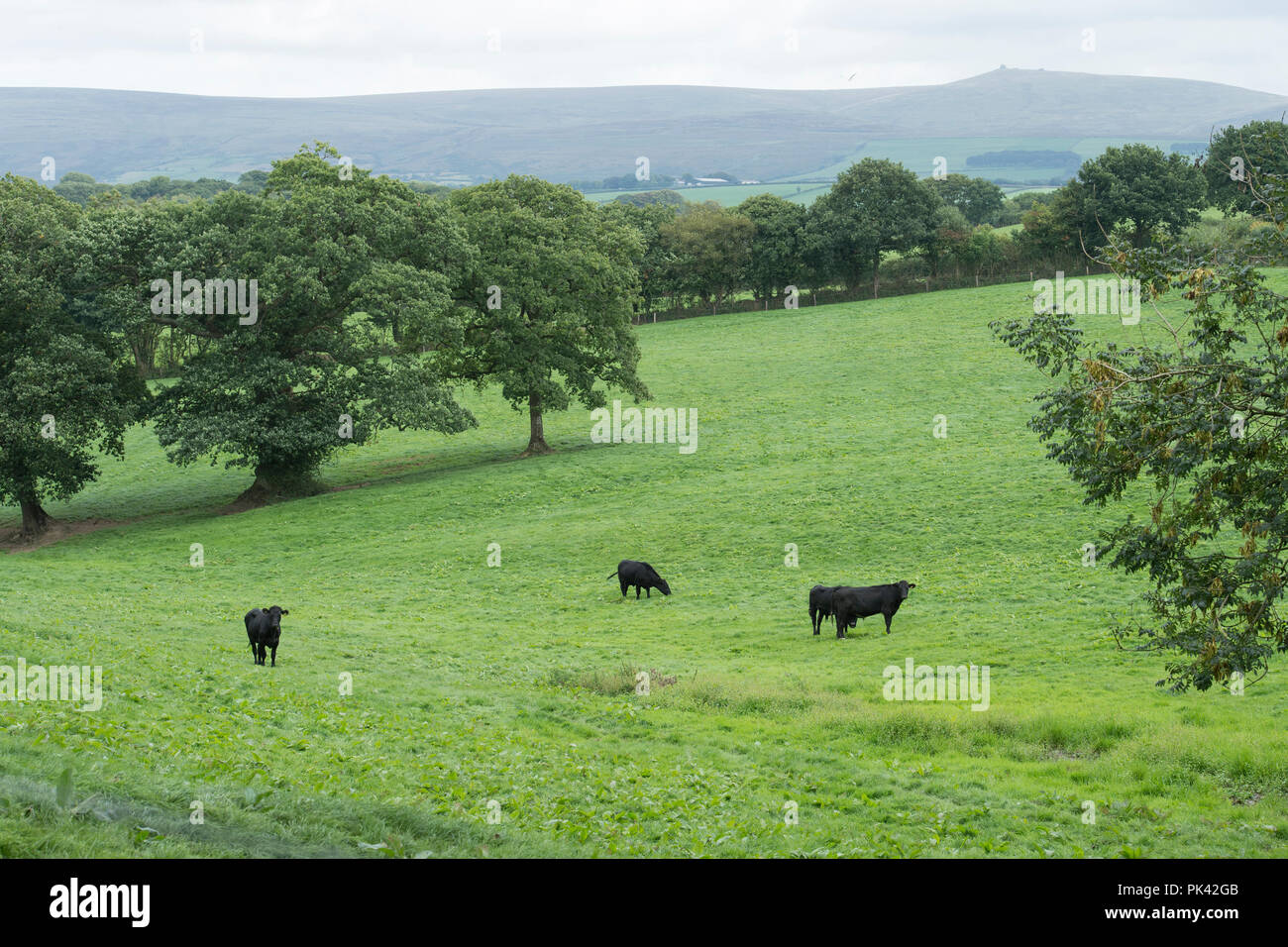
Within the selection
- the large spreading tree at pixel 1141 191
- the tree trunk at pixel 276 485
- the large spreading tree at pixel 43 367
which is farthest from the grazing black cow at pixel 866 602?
the large spreading tree at pixel 1141 191

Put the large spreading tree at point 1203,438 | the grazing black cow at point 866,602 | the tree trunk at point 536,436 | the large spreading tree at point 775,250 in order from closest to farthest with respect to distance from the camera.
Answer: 1. the large spreading tree at point 1203,438
2. the grazing black cow at point 866,602
3. the tree trunk at point 536,436
4. the large spreading tree at point 775,250

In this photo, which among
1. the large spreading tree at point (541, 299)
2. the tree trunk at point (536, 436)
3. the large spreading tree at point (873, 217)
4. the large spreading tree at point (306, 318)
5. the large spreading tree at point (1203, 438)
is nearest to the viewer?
the large spreading tree at point (1203, 438)

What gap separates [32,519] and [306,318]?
15495 millimetres

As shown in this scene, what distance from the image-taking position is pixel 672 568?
34281 millimetres

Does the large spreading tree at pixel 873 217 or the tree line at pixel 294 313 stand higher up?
the large spreading tree at pixel 873 217

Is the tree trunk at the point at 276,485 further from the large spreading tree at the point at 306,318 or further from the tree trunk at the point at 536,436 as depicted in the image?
the tree trunk at the point at 536,436

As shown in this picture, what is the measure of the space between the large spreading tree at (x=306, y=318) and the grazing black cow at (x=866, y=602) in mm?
26795

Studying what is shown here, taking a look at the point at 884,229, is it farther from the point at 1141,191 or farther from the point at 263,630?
the point at 263,630

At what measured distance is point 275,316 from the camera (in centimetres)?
4591

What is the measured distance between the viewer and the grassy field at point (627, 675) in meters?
12.0

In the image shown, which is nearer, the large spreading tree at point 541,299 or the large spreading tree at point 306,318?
the large spreading tree at point 306,318

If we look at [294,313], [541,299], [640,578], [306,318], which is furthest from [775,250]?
[640,578]
